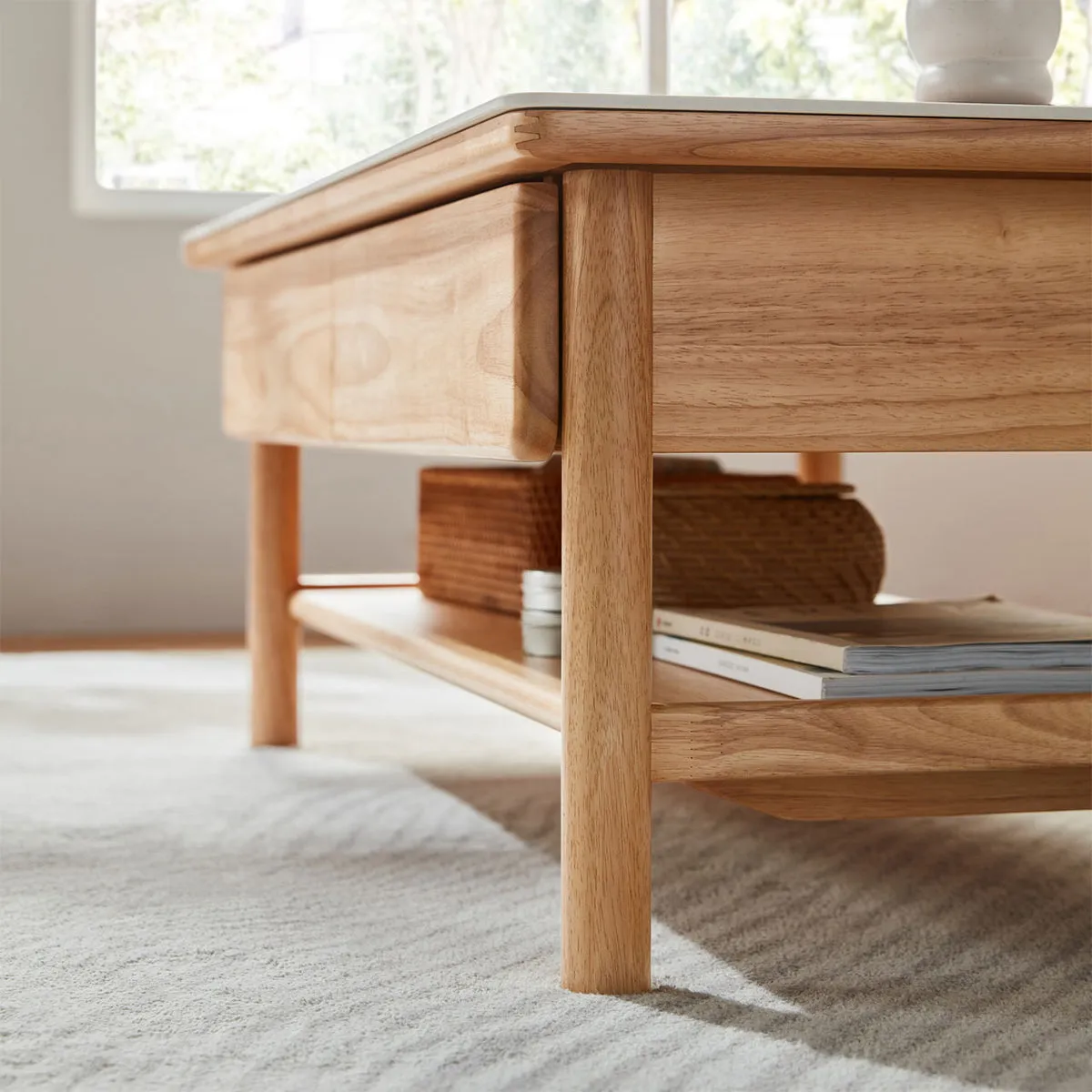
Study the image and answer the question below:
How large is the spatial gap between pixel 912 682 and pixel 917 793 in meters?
0.08

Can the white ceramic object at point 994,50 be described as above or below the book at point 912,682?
above

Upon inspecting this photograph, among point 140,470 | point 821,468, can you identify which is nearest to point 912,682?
point 821,468

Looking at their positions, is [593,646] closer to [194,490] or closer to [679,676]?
[679,676]

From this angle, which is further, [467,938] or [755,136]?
[467,938]

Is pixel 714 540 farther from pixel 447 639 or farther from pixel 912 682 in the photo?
pixel 912 682

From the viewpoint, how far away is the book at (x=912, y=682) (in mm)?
1030

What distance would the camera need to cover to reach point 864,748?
101 cm

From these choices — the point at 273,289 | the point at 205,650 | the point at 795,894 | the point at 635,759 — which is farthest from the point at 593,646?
the point at 205,650

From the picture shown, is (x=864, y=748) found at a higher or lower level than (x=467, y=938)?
higher

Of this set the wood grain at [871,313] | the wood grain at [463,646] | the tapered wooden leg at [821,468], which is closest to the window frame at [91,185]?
the tapered wooden leg at [821,468]

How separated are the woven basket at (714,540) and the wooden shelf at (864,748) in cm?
30

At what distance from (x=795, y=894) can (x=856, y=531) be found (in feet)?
1.30

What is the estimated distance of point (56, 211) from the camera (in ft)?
9.70

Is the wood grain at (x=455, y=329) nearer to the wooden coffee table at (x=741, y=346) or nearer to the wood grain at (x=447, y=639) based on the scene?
the wooden coffee table at (x=741, y=346)
